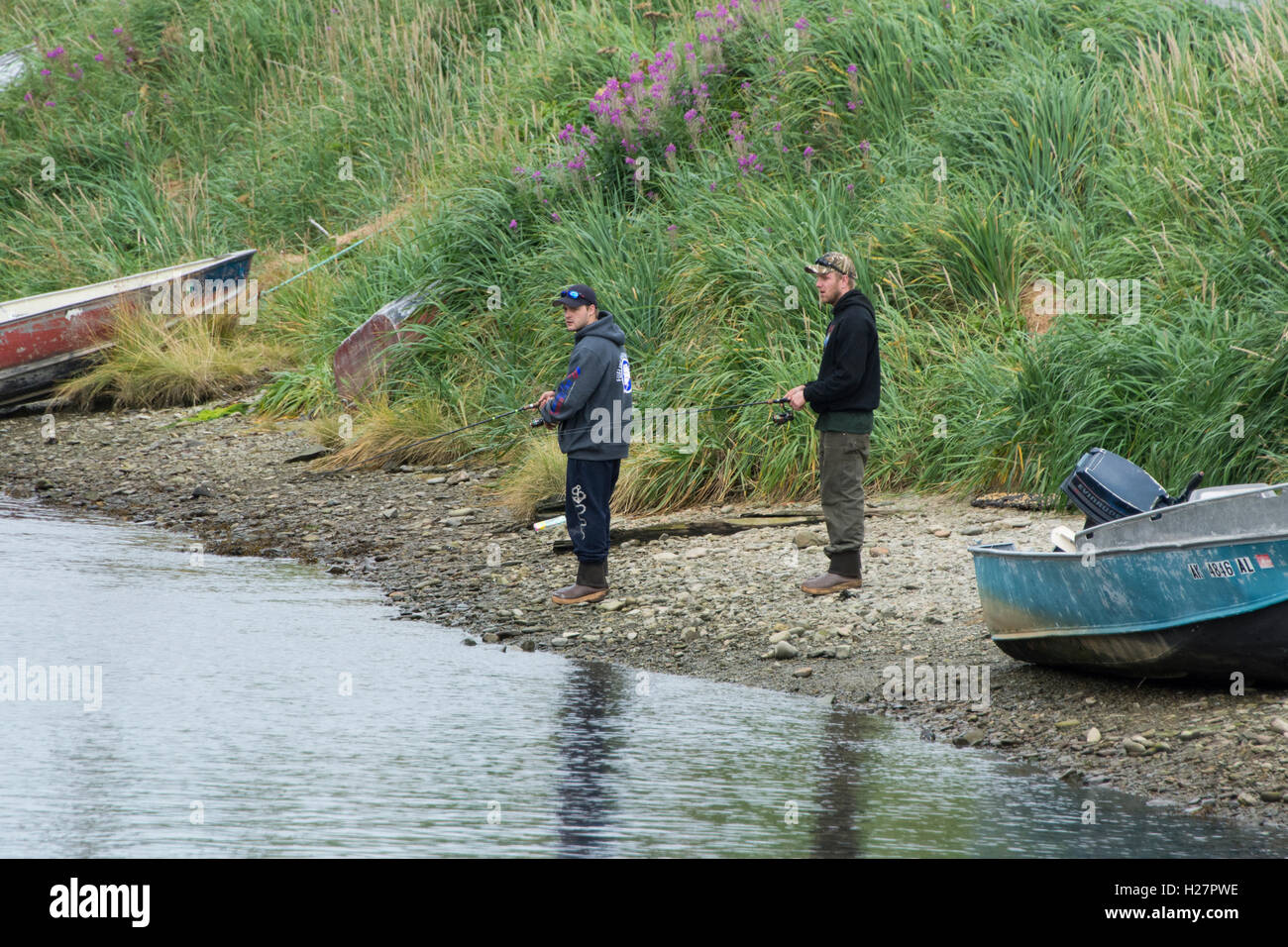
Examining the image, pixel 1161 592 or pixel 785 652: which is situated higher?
pixel 1161 592

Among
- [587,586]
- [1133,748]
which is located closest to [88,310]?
[587,586]

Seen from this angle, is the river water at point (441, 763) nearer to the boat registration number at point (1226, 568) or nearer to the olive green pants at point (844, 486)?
the boat registration number at point (1226, 568)

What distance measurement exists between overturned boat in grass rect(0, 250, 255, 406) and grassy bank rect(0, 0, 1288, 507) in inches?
21.6

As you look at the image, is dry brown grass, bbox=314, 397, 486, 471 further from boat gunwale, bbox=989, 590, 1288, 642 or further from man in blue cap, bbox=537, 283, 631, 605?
boat gunwale, bbox=989, 590, 1288, 642

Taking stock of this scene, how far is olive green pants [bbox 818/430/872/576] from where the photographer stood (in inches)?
332

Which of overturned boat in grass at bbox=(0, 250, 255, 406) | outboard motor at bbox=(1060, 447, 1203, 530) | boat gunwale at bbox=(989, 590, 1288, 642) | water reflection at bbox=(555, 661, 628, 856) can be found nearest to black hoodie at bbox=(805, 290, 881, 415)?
outboard motor at bbox=(1060, 447, 1203, 530)

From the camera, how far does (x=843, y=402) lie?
836 centimetres

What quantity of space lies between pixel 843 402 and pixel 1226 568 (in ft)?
8.98

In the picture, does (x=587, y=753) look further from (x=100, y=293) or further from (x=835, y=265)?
(x=100, y=293)

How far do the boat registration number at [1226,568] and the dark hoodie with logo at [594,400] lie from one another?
11.3 ft

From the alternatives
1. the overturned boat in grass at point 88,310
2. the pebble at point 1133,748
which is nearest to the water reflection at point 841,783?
the pebble at point 1133,748
